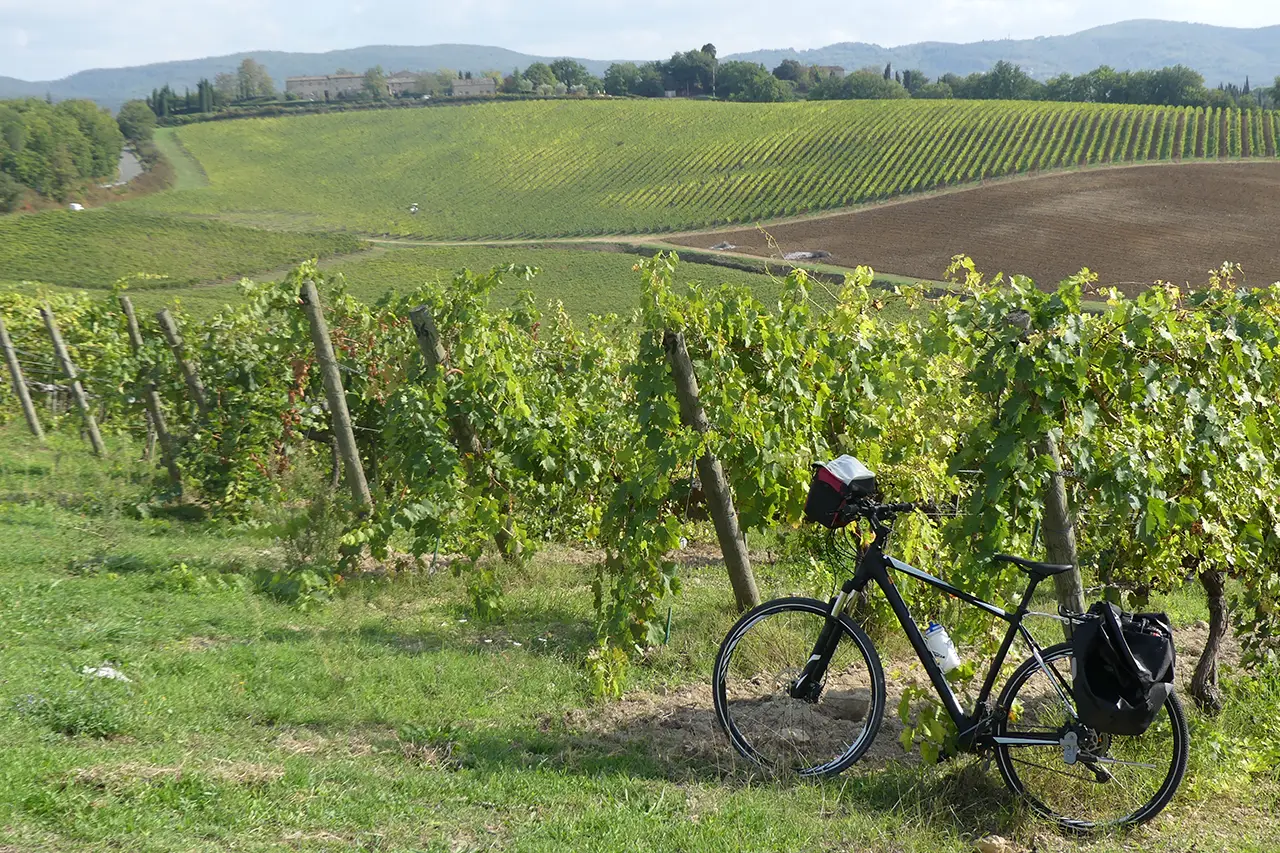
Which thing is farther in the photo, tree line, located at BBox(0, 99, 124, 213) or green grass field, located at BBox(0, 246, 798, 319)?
tree line, located at BBox(0, 99, 124, 213)

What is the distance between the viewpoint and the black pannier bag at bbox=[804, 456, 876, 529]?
154 inches

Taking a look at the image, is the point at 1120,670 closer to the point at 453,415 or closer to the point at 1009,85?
the point at 453,415

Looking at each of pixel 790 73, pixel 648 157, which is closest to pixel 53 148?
pixel 648 157

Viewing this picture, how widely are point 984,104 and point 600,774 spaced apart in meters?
93.7

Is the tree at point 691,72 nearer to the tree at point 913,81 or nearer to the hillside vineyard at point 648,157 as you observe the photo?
the hillside vineyard at point 648,157

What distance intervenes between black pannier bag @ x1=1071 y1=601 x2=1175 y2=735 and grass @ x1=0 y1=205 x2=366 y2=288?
5200 cm

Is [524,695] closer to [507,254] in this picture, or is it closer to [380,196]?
[507,254]

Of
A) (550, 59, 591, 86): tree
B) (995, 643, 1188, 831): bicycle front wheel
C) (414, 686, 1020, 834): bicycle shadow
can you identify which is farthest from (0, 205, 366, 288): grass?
(550, 59, 591, 86): tree

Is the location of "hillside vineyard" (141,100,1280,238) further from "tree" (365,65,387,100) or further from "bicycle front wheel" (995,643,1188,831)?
"bicycle front wheel" (995,643,1188,831)

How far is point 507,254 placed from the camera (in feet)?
201

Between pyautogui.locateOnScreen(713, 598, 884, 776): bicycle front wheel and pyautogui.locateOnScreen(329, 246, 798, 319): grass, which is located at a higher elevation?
pyautogui.locateOnScreen(713, 598, 884, 776): bicycle front wheel

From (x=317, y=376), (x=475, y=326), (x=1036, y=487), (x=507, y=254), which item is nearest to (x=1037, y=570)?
(x=1036, y=487)

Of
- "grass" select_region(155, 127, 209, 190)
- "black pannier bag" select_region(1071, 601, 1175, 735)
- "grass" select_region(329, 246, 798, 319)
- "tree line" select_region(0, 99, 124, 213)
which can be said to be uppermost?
"black pannier bag" select_region(1071, 601, 1175, 735)

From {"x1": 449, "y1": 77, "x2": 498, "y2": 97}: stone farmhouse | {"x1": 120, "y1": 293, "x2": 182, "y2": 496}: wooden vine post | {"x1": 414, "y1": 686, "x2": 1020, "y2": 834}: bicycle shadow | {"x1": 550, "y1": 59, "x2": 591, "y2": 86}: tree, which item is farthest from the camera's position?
{"x1": 550, "y1": 59, "x2": 591, "y2": 86}: tree
